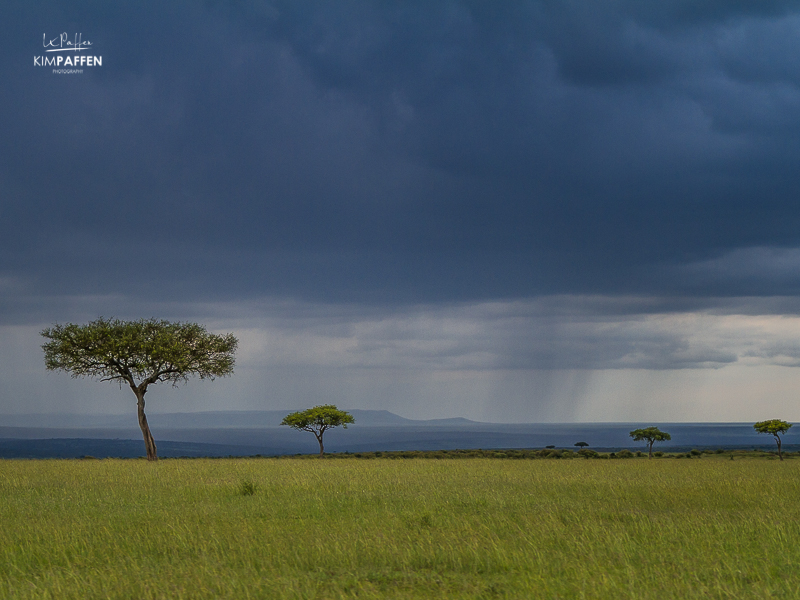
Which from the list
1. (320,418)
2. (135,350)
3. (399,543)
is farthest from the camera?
(320,418)

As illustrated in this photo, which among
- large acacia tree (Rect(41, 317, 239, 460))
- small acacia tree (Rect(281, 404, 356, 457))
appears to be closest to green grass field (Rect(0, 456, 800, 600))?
large acacia tree (Rect(41, 317, 239, 460))

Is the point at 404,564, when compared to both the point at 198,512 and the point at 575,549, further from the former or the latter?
the point at 198,512

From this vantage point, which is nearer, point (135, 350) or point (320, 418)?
point (135, 350)

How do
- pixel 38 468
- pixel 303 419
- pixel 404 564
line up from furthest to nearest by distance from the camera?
1. pixel 303 419
2. pixel 38 468
3. pixel 404 564

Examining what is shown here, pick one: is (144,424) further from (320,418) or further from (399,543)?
(399,543)

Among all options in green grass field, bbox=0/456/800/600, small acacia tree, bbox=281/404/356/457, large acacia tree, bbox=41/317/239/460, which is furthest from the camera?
small acacia tree, bbox=281/404/356/457

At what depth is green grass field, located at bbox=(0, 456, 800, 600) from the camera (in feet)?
37.3

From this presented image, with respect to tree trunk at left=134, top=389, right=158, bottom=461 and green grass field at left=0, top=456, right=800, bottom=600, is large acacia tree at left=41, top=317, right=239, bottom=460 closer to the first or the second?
tree trunk at left=134, top=389, right=158, bottom=461

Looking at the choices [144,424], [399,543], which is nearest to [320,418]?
[144,424]

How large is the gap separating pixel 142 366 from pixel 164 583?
138 feet

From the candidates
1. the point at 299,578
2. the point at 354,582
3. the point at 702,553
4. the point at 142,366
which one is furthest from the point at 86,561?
the point at 142,366

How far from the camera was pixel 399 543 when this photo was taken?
48.4 feet

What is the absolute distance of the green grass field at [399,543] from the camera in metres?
11.4

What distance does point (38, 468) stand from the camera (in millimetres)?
40031
